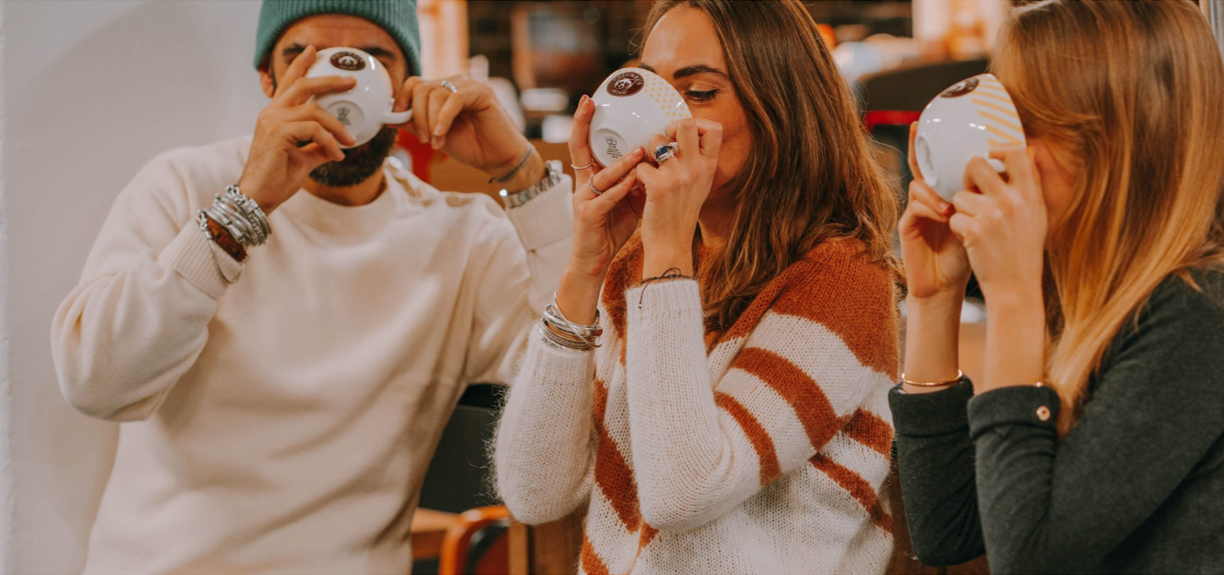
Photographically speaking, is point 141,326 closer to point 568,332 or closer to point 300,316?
point 300,316

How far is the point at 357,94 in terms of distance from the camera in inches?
Answer: 54.0

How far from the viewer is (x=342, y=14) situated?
1481 millimetres

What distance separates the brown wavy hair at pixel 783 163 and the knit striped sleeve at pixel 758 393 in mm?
60

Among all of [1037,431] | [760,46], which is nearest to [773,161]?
[760,46]

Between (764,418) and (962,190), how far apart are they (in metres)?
0.29

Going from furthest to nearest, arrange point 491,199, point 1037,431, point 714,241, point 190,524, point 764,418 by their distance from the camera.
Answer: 1. point 491,199
2. point 190,524
3. point 714,241
4. point 764,418
5. point 1037,431

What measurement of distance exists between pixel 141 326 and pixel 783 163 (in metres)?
0.84

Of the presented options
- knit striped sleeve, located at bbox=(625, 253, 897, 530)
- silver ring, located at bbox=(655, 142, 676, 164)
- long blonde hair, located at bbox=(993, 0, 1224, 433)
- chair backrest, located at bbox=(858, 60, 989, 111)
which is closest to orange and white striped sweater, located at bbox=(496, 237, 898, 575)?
knit striped sleeve, located at bbox=(625, 253, 897, 530)

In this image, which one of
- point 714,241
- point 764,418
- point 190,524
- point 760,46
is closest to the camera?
point 764,418

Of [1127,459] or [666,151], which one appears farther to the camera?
[666,151]

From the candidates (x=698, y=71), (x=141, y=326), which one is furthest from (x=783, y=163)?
(x=141, y=326)

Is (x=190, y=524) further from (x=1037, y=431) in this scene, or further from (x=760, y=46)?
(x=1037, y=431)

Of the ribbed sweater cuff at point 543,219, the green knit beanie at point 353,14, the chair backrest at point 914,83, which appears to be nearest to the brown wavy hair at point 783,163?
the ribbed sweater cuff at point 543,219

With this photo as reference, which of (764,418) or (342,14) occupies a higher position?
(342,14)
